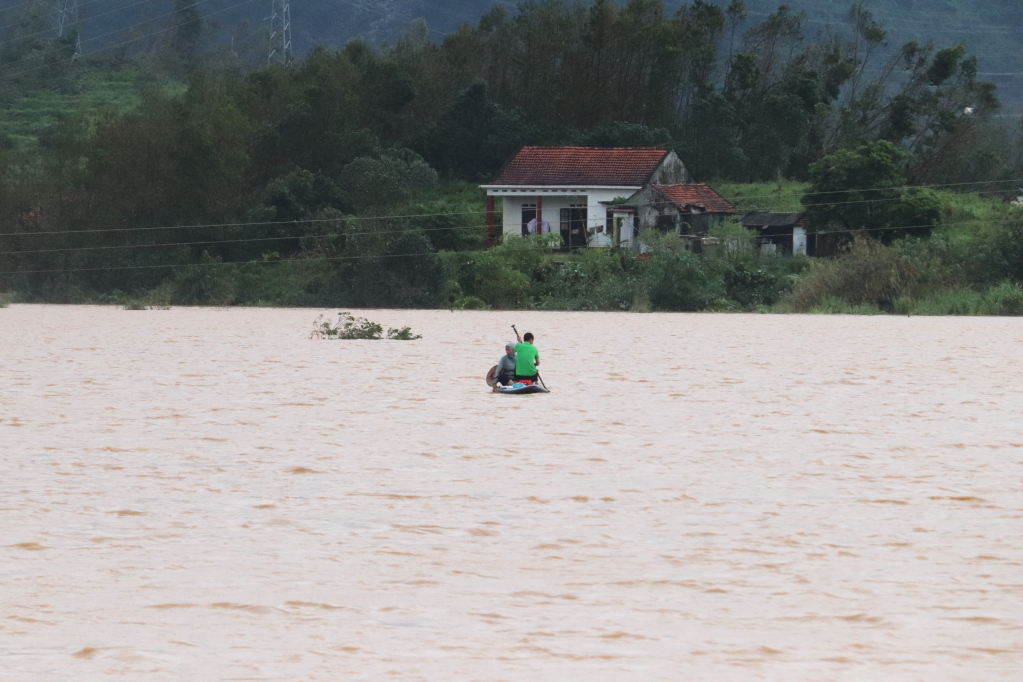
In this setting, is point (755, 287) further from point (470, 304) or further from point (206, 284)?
point (206, 284)

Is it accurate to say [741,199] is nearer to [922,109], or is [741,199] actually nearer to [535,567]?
[922,109]

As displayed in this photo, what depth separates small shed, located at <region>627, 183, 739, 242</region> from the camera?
53625mm

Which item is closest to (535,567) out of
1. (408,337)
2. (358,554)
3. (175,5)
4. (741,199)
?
(358,554)

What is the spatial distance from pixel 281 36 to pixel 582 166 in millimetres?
92770

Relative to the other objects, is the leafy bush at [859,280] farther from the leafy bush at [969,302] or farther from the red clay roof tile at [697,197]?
the red clay roof tile at [697,197]

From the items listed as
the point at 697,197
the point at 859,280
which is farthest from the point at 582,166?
the point at 859,280

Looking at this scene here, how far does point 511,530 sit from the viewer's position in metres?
11.5

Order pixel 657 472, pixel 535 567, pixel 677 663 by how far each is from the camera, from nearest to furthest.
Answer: pixel 677 663 → pixel 535 567 → pixel 657 472

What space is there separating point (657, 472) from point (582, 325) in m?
28.3

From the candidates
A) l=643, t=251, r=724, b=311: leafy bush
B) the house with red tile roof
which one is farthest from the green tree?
the house with red tile roof

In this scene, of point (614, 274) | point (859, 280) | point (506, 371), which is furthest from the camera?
point (614, 274)

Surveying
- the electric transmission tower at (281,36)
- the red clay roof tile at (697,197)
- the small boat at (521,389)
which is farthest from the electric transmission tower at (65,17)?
the small boat at (521,389)

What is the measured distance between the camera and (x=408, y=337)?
36.3m

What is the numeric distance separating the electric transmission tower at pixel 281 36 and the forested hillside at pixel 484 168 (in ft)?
33.3
